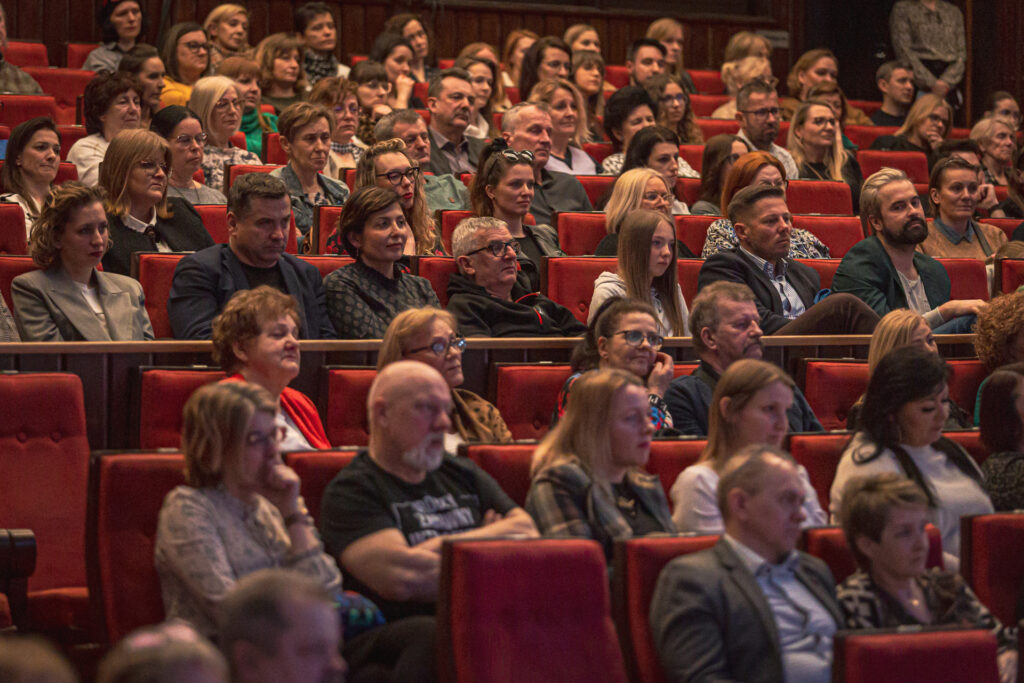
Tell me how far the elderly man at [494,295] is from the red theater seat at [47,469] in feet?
1.91

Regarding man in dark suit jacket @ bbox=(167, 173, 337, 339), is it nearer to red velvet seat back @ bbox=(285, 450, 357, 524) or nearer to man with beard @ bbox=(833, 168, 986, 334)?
red velvet seat back @ bbox=(285, 450, 357, 524)

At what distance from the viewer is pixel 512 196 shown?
82.4 inches

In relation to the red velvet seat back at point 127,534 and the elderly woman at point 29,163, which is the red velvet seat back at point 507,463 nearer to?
the red velvet seat back at point 127,534

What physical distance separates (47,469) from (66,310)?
1.12 ft

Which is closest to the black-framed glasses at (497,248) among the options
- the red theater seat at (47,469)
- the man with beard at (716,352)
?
the man with beard at (716,352)

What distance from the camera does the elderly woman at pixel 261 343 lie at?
132 centimetres

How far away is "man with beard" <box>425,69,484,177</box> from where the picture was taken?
2627 millimetres

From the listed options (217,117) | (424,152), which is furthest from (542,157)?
(217,117)

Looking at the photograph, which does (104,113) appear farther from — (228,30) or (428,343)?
(428,343)

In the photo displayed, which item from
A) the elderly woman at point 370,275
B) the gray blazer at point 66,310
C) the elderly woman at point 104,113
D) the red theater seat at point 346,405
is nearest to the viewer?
the red theater seat at point 346,405

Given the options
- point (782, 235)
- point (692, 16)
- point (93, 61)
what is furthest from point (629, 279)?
point (692, 16)

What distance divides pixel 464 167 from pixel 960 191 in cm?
91

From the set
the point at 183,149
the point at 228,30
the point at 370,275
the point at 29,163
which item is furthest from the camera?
the point at 228,30

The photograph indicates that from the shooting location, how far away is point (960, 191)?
2.39 m
